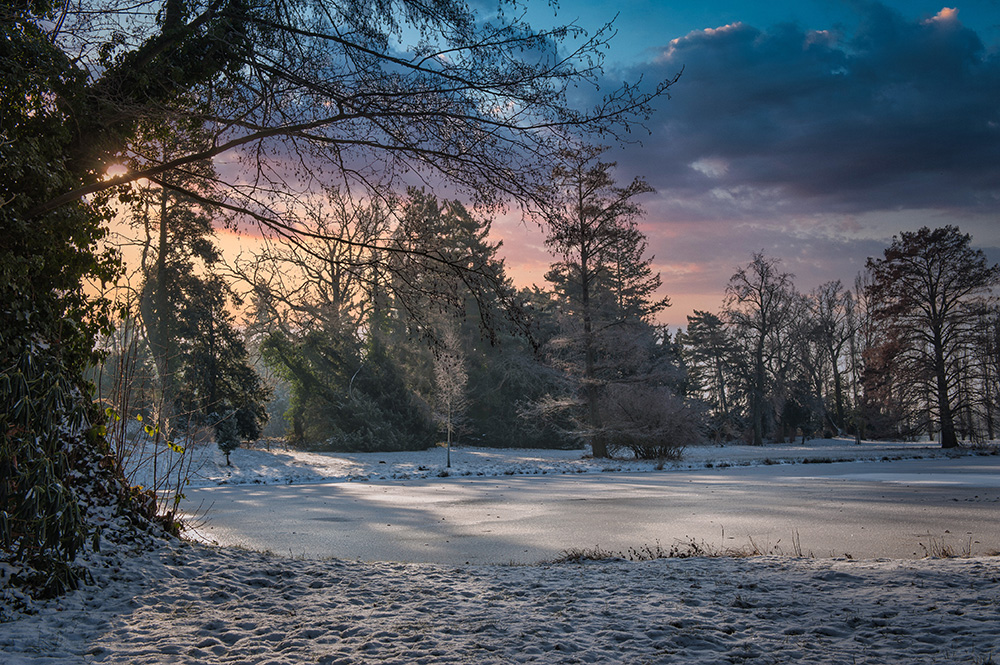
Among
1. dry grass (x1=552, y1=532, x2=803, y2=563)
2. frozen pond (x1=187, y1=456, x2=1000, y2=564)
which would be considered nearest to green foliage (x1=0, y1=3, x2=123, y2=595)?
frozen pond (x1=187, y1=456, x2=1000, y2=564)

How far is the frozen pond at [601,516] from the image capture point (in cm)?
764

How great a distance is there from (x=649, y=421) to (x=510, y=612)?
69.9 ft

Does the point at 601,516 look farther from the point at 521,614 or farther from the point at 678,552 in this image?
the point at 521,614

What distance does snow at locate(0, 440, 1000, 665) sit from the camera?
3.54 m

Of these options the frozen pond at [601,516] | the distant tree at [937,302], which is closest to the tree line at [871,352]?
the distant tree at [937,302]

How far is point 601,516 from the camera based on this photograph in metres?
10.6

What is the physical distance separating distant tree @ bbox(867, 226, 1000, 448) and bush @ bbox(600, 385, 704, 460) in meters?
14.2

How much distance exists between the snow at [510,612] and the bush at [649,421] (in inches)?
749

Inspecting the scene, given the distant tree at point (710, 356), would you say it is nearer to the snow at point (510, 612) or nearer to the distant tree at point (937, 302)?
the distant tree at point (937, 302)

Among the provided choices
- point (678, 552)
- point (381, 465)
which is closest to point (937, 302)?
point (381, 465)

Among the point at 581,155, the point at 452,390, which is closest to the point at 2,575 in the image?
the point at 581,155

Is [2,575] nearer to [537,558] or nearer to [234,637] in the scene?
[234,637]

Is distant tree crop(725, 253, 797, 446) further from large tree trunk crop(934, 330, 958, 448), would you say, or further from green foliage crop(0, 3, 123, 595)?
green foliage crop(0, 3, 123, 595)

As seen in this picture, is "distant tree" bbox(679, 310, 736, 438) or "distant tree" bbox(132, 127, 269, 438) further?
"distant tree" bbox(679, 310, 736, 438)
